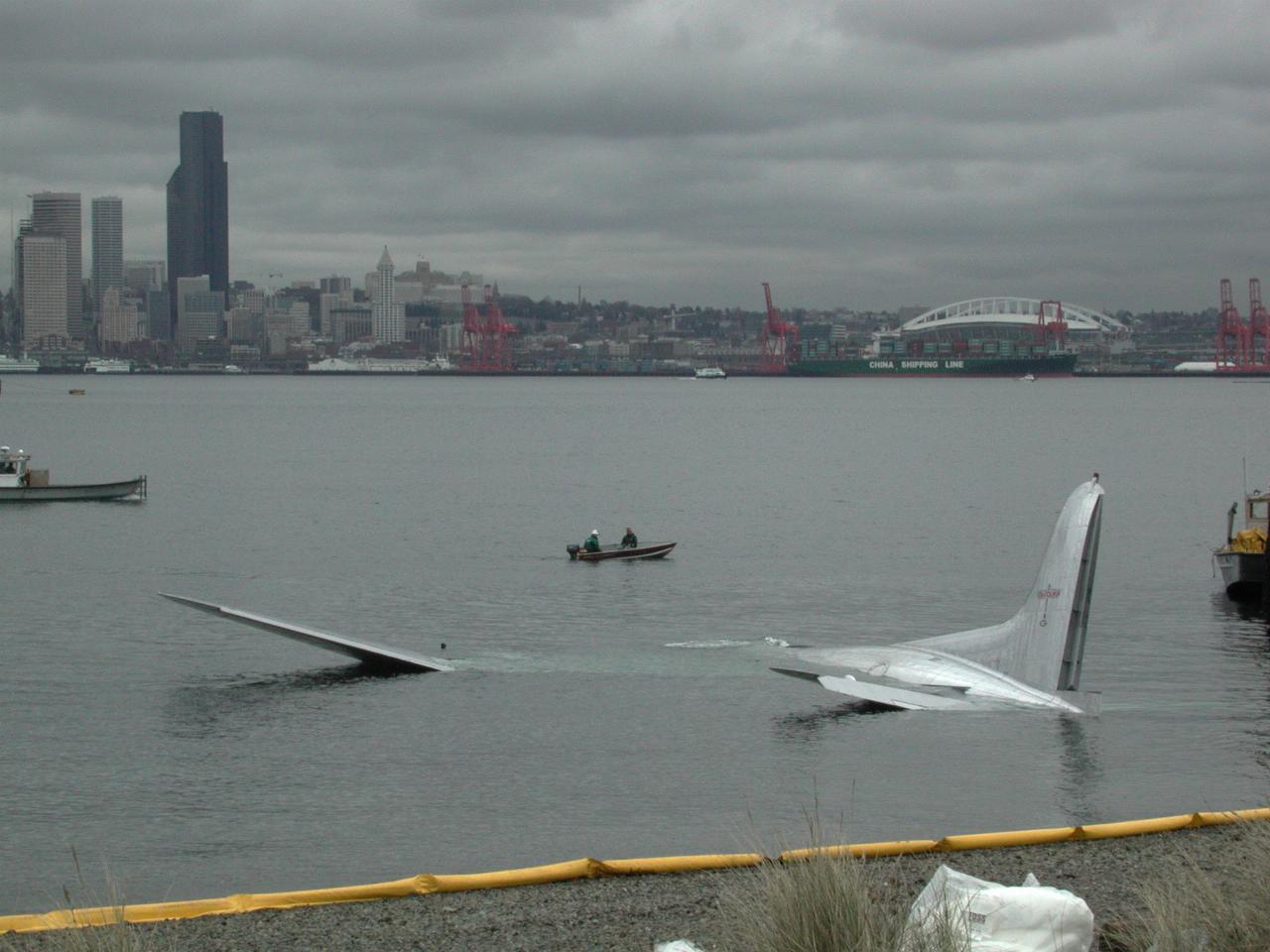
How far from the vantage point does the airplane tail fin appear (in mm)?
30047

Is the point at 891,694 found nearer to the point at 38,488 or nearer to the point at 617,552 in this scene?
the point at 617,552

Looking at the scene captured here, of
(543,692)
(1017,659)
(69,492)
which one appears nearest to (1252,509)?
(1017,659)

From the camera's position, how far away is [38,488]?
3157 inches

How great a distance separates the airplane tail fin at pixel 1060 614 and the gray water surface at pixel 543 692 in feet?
4.49

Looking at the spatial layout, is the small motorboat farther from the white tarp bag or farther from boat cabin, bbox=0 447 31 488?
the white tarp bag

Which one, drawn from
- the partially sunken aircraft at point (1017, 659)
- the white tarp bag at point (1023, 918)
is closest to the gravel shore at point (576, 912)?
the white tarp bag at point (1023, 918)

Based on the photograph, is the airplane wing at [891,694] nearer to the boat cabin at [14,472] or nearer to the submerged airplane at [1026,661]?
the submerged airplane at [1026,661]

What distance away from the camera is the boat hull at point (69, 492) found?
7956 cm

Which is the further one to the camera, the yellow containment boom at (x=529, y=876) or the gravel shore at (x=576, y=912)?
the yellow containment boom at (x=529, y=876)

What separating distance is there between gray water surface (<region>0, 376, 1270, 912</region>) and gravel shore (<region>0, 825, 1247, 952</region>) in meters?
1.27

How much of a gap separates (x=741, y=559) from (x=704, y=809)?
121 feet

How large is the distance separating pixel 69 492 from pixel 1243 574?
59.1 meters

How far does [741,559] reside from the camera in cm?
6138

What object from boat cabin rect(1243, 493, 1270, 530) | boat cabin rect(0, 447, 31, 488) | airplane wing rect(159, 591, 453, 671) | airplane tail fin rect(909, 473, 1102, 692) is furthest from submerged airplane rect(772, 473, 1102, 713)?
boat cabin rect(0, 447, 31, 488)
